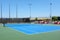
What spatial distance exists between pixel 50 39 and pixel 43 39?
441mm

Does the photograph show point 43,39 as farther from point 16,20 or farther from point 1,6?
point 16,20

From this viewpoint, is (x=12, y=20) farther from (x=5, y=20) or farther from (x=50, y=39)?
(x=50, y=39)

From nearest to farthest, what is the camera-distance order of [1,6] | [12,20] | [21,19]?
[1,6], [12,20], [21,19]

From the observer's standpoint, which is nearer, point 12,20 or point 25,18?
point 12,20

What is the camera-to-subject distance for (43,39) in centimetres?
841

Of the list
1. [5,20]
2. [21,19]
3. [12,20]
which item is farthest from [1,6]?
[21,19]

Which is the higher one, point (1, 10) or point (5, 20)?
point (1, 10)

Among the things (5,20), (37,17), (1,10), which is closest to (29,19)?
(37,17)

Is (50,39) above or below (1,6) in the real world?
below

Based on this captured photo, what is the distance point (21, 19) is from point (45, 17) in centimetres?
1069

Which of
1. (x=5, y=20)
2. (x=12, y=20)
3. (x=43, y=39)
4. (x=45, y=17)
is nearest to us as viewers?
(x=43, y=39)

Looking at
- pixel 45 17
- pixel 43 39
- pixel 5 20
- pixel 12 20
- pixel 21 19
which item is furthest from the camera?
pixel 45 17

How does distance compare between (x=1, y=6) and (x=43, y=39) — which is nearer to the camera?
(x=43, y=39)

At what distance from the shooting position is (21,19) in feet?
158
